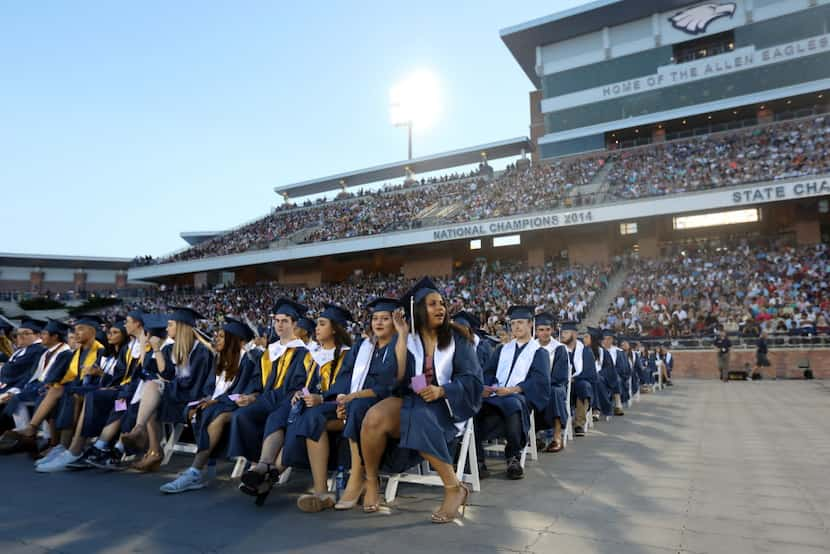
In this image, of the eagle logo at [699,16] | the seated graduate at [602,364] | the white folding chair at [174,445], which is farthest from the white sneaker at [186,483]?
the eagle logo at [699,16]

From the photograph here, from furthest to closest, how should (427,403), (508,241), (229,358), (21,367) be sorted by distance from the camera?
(508,241) < (21,367) < (229,358) < (427,403)

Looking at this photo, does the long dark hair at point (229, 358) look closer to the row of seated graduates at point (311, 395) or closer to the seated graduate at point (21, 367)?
the row of seated graduates at point (311, 395)

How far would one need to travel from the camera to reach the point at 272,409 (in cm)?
445

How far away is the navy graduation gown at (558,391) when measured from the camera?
5.62m

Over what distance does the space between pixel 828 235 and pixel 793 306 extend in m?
8.23

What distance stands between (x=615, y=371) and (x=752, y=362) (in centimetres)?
1043

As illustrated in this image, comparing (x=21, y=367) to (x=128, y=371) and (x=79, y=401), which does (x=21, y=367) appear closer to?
(x=79, y=401)

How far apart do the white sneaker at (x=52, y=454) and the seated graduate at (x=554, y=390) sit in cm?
491

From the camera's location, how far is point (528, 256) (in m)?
27.5

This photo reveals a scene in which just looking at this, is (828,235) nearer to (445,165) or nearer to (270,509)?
(445,165)

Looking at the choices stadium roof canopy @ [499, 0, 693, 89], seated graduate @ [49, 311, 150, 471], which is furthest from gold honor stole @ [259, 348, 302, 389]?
stadium roof canopy @ [499, 0, 693, 89]

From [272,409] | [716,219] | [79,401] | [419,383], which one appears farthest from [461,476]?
[716,219]

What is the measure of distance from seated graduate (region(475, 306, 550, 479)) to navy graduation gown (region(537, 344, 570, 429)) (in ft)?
0.97

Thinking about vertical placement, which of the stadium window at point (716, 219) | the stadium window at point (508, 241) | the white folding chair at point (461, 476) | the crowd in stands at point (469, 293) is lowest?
the white folding chair at point (461, 476)
